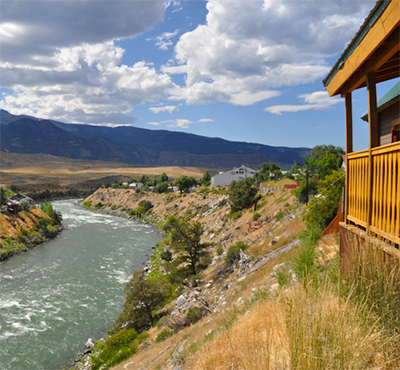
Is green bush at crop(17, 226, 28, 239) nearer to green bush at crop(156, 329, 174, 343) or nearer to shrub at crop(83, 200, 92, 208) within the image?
green bush at crop(156, 329, 174, 343)

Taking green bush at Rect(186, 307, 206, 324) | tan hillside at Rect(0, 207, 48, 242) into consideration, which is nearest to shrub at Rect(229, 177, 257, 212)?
green bush at Rect(186, 307, 206, 324)

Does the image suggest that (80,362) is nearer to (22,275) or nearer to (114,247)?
(22,275)

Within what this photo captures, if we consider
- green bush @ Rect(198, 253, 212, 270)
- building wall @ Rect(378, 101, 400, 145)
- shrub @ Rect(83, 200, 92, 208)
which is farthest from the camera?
shrub @ Rect(83, 200, 92, 208)

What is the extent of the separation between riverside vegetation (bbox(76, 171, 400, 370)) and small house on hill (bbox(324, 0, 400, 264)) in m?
0.66

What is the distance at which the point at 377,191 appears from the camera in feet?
16.3

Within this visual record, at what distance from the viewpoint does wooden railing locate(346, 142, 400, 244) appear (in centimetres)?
435

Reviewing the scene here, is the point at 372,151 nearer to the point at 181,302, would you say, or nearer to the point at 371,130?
the point at 371,130

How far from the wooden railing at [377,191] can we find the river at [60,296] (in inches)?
735

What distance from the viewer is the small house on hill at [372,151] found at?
427 cm

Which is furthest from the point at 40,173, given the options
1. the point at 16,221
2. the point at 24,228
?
the point at 24,228

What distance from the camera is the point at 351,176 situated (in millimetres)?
6355

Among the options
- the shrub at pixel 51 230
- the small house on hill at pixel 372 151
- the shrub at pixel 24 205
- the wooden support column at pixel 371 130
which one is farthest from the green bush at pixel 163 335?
the shrub at pixel 24 205

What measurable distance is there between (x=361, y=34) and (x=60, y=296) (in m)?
28.2

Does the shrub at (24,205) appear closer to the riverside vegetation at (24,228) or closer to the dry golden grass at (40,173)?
the riverside vegetation at (24,228)
